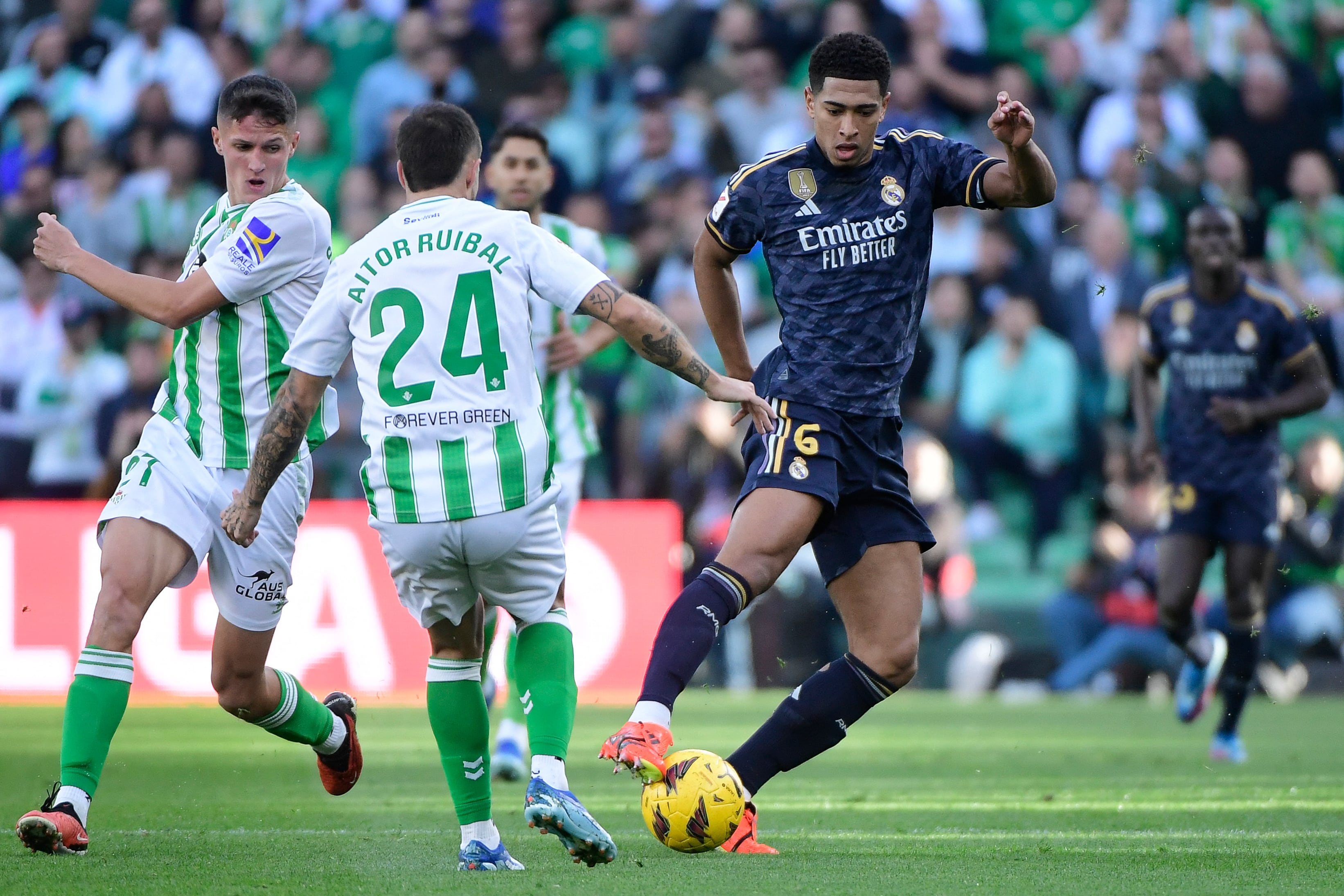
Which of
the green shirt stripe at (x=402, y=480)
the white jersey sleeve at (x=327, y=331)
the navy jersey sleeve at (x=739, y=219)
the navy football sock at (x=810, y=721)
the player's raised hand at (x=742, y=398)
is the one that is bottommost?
the navy football sock at (x=810, y=721)

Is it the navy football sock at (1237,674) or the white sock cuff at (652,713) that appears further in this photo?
the navy football sock at (1237,674)

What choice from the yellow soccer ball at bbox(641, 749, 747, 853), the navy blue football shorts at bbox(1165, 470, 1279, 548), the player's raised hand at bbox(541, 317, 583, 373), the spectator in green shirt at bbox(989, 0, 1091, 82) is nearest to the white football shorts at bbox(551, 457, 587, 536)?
the player's raised hand at bbox(541, 317, 583, 373)

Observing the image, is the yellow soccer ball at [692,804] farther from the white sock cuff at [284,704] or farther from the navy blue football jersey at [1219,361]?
the navy blue football jersey at [1219,361]

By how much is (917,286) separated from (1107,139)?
9213 mm

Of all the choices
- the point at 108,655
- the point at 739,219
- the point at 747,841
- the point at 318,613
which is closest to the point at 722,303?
the point at 739,219

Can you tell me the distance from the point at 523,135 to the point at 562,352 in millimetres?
972

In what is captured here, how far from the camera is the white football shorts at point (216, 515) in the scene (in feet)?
17.4

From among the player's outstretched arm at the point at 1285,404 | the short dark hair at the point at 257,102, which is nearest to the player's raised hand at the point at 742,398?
the short dark hair at the point at 257,102

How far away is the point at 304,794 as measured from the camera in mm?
7086

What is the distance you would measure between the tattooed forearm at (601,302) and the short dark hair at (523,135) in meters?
3.08

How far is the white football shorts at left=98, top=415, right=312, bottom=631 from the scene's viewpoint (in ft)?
17.4

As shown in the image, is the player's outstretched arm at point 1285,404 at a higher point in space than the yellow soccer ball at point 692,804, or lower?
higher

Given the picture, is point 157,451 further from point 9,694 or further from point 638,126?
point 638,126

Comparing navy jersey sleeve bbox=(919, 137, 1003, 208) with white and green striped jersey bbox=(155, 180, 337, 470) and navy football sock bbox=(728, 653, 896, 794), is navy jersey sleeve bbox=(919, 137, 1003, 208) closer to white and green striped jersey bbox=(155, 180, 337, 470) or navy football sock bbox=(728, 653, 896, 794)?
navy football sock bbox=(728, 653, 896, 794)
